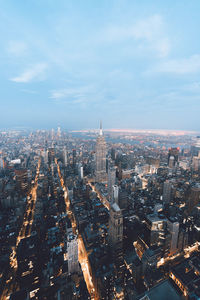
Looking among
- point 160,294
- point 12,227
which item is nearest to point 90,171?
point 12,227

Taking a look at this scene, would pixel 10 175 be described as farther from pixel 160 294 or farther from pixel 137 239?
pixel 160 294

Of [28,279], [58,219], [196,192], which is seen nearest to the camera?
[28,279]

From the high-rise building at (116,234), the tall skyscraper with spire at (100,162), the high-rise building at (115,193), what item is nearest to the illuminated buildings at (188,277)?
the high-rise building at (116,234)

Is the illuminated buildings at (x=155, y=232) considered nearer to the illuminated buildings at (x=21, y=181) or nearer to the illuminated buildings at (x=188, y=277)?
the illuminated buildings at (x=188, y=277)

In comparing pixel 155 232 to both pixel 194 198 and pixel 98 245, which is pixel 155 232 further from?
pixel 194 198

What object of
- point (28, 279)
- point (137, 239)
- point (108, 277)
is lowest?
point (137, 239)

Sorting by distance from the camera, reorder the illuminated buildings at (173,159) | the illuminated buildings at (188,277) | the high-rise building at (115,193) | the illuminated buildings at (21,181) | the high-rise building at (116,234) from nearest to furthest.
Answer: the illuminated buildings at (188,277) < the high-rise building at (116,234) < the high-rise building at (115,193) < the illuminated buildings at (21,181) < the illuminated buildings at (173,159)

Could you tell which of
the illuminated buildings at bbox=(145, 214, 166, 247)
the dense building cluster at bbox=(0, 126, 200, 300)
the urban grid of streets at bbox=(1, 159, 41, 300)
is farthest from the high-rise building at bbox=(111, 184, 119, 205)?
the urban grid of streets at bbox=(1, 159, 41, 300)
